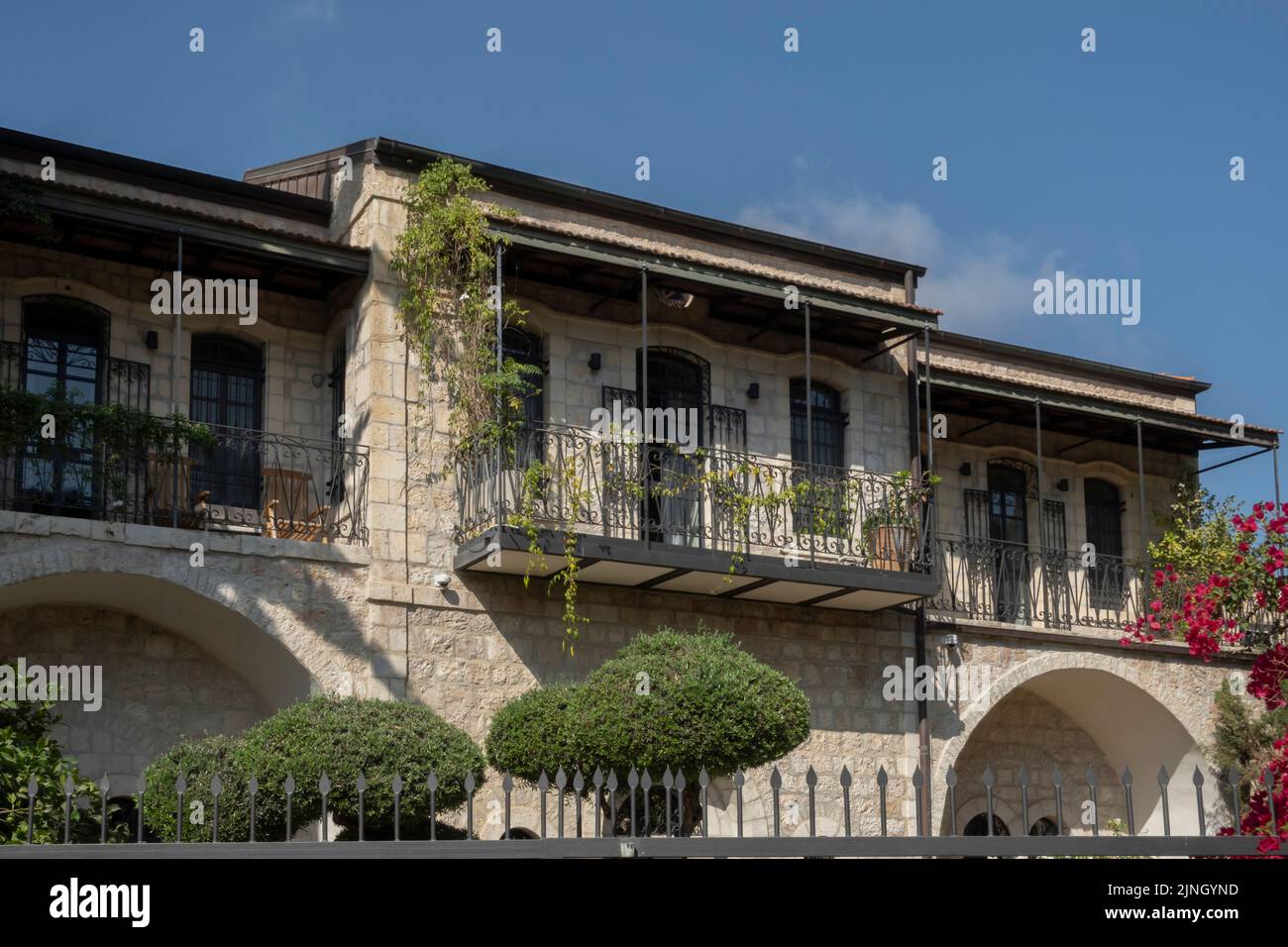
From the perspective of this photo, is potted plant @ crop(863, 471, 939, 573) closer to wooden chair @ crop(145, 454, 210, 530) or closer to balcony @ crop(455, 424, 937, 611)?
balcony @ crop(455, 424, 937, 611)

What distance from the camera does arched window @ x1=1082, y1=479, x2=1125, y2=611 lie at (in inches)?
746

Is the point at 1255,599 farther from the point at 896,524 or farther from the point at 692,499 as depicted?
the point at 692,499

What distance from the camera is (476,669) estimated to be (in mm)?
14062

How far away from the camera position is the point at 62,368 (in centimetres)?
1397

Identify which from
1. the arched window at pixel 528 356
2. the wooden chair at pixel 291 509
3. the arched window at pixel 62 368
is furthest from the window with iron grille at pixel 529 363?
the arched window at pixel 62 368

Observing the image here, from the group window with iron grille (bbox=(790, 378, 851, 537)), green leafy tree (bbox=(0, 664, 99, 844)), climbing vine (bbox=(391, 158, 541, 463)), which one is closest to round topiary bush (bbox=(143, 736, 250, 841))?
green leafy tree (bbox=(0, 664, 99, 844))

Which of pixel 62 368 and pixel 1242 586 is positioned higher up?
pixel 62 368

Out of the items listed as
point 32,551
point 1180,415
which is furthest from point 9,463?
point 1180,415

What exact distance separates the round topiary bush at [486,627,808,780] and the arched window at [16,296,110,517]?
13.7ft

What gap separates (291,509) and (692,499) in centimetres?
387

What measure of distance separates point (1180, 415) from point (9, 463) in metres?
13.1

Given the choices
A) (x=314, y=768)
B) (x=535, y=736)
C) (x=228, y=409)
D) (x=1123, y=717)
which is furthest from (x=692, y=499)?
(x=1123, y=717)

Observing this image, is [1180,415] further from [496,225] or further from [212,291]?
[212,291]
